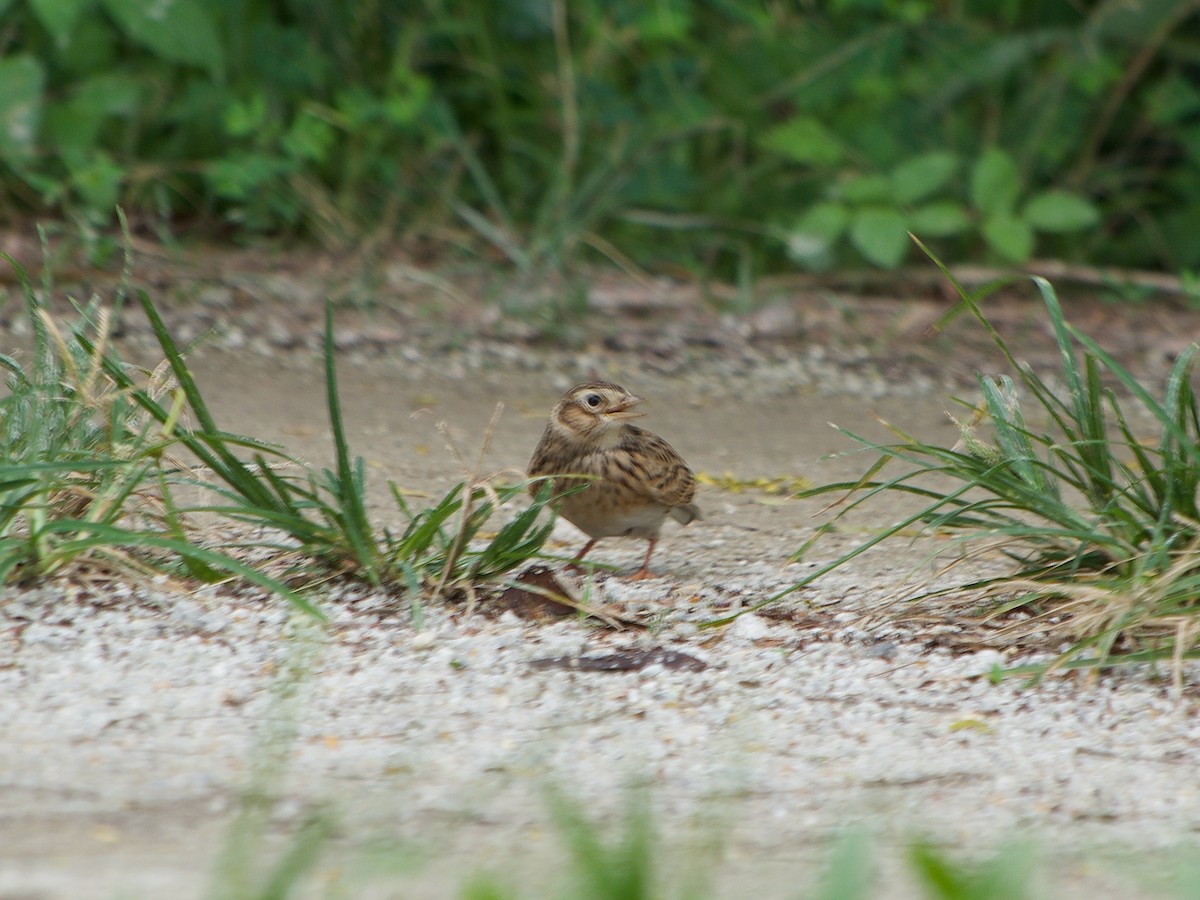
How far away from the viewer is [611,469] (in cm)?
439

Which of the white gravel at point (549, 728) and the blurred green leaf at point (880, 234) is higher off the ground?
the blurred green leaf at point (880, 234)

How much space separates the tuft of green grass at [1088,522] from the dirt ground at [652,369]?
48cm

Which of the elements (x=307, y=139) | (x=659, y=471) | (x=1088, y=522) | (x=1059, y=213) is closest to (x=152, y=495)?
(x=659, y=471)

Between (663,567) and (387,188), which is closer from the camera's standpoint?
(663,567)

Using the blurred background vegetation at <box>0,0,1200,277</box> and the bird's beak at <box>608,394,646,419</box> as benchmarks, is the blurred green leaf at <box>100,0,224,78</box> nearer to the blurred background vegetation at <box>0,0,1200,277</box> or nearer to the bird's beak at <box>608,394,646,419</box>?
the blurred background vegetation at <box>0,0,1200,277</box>

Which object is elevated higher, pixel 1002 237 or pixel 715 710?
pixel 1002 237

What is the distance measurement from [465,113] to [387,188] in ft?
2.11

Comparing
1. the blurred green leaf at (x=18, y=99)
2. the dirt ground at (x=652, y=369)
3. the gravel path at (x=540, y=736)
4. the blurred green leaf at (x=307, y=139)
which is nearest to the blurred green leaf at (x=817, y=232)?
the dirt ground at (x=652, y=369)

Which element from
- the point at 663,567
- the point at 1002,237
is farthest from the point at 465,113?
the point at 663,567

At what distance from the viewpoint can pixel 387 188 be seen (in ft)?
25.9

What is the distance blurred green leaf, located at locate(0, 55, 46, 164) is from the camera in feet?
22.0

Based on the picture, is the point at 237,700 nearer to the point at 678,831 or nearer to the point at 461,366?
the point at 678,831

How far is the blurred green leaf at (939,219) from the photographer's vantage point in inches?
291

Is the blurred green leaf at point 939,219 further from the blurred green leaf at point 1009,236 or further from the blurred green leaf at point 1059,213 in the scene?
the blurred green leaf at point 1059,213
